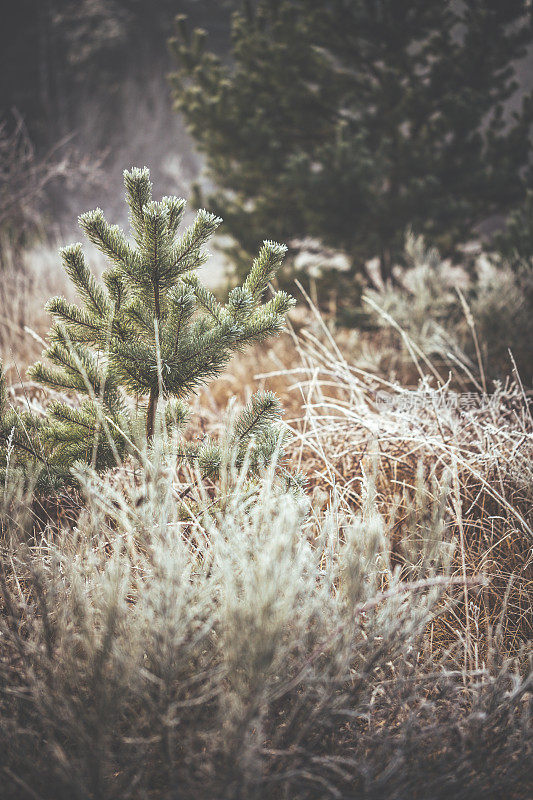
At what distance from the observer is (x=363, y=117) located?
3617 millimetres

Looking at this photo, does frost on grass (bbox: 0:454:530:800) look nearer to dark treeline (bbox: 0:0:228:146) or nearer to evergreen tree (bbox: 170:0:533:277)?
evergreen tree (bbox: 170:0:533:277)

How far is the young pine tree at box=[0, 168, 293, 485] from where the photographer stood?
3.50 ft

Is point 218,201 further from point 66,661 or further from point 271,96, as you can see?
point 66,661

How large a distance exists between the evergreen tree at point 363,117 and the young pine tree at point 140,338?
247 cm

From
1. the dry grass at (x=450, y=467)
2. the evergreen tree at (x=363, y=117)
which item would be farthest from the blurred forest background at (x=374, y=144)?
the dry grass at (x=450, y=467)

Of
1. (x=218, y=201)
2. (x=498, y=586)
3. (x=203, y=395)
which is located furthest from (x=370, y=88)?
(x=498, y=586)

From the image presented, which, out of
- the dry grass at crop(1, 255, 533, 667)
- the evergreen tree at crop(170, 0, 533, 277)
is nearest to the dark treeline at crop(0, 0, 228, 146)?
the evergreen tree at crop(170, 0, 533, 277)

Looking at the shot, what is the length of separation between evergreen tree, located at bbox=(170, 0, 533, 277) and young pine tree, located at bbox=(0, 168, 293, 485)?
8.09ft

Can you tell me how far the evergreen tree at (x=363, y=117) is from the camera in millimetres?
3252

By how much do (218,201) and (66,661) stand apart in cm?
353

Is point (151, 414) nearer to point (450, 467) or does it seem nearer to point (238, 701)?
point (238, 701)

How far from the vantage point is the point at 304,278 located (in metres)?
3.53

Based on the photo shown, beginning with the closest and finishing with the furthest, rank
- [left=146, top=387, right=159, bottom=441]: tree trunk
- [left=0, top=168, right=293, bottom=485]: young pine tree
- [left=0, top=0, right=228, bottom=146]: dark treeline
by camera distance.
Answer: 1. [left=0, top=168, right=293, bottom=485]: young pine tree
2. [left=146, top=387, right=159, bottom=441]: tree trunk
3. [left=0, top=0, right=228, bottom=146]: dark treeline

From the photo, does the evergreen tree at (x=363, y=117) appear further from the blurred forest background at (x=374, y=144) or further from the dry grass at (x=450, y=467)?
the dry grass at (x=450, y=467)
